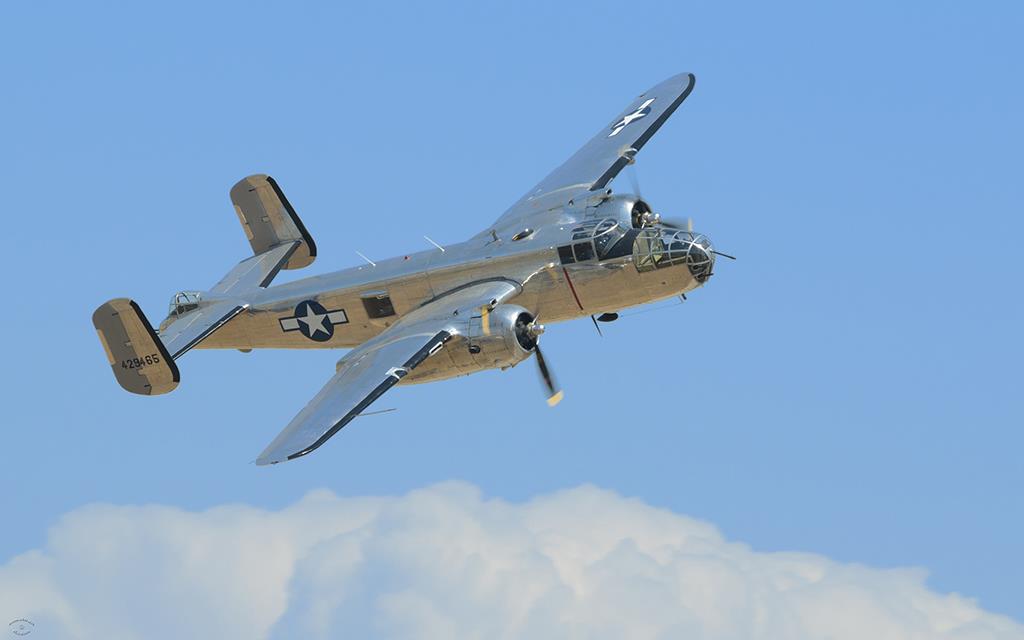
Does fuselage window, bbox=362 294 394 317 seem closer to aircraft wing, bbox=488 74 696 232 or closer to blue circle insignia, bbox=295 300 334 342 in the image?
blue circle insignia, bbox=295 300 334 342

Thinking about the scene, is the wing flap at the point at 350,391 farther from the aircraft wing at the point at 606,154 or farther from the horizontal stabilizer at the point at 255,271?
the horizontal stabilizer at the point at 255,271

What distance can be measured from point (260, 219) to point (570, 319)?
10805 millimetres

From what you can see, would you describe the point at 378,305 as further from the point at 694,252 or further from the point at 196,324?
the point at 694,252

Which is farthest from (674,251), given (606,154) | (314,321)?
(314,321)

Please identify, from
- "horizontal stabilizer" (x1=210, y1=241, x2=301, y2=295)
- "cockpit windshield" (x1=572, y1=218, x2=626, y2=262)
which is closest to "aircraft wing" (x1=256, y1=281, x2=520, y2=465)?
"cockpit windshield" (x1=572, y1=218, x2=626, y2=262)

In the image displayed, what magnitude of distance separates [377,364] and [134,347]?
6858 mm

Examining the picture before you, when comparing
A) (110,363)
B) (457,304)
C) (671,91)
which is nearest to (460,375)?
(457,304)

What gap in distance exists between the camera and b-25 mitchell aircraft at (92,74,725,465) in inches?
1844

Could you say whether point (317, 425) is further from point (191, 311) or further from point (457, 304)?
point (191, 311)

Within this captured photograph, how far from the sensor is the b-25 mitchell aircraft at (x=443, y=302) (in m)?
46.8

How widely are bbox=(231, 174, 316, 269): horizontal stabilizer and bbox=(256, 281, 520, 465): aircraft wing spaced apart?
7.36 meters

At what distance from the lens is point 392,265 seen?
51125 mm

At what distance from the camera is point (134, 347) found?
5006cm

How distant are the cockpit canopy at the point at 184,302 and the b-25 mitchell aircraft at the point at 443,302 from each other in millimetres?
37
